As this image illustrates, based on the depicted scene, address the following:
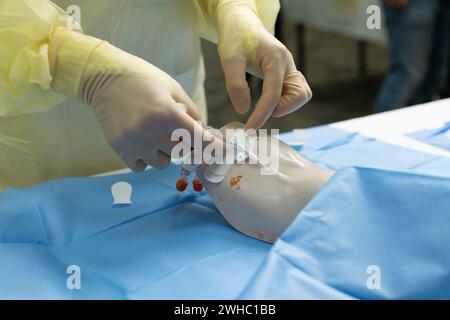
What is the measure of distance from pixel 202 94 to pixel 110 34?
272 millimetres

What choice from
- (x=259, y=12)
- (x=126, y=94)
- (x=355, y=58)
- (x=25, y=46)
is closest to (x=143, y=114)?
(x=126, y=94)

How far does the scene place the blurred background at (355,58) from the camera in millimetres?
2443

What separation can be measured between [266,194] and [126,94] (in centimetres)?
25

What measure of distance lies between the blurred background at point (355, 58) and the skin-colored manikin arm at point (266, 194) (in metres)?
0.84

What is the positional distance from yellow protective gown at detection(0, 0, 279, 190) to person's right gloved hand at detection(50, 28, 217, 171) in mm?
60

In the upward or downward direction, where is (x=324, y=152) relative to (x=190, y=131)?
downward

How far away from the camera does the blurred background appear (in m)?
2.44

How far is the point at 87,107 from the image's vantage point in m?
1.12

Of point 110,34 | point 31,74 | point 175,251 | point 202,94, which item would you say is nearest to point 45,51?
point 31,74

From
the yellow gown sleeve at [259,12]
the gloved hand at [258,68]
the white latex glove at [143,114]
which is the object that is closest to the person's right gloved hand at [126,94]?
the white latex glove at [143,114]

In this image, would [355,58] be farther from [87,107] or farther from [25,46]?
[25,46]

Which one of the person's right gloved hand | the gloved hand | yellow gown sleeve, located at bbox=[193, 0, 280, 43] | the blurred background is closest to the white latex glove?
the person's right gloved hand
